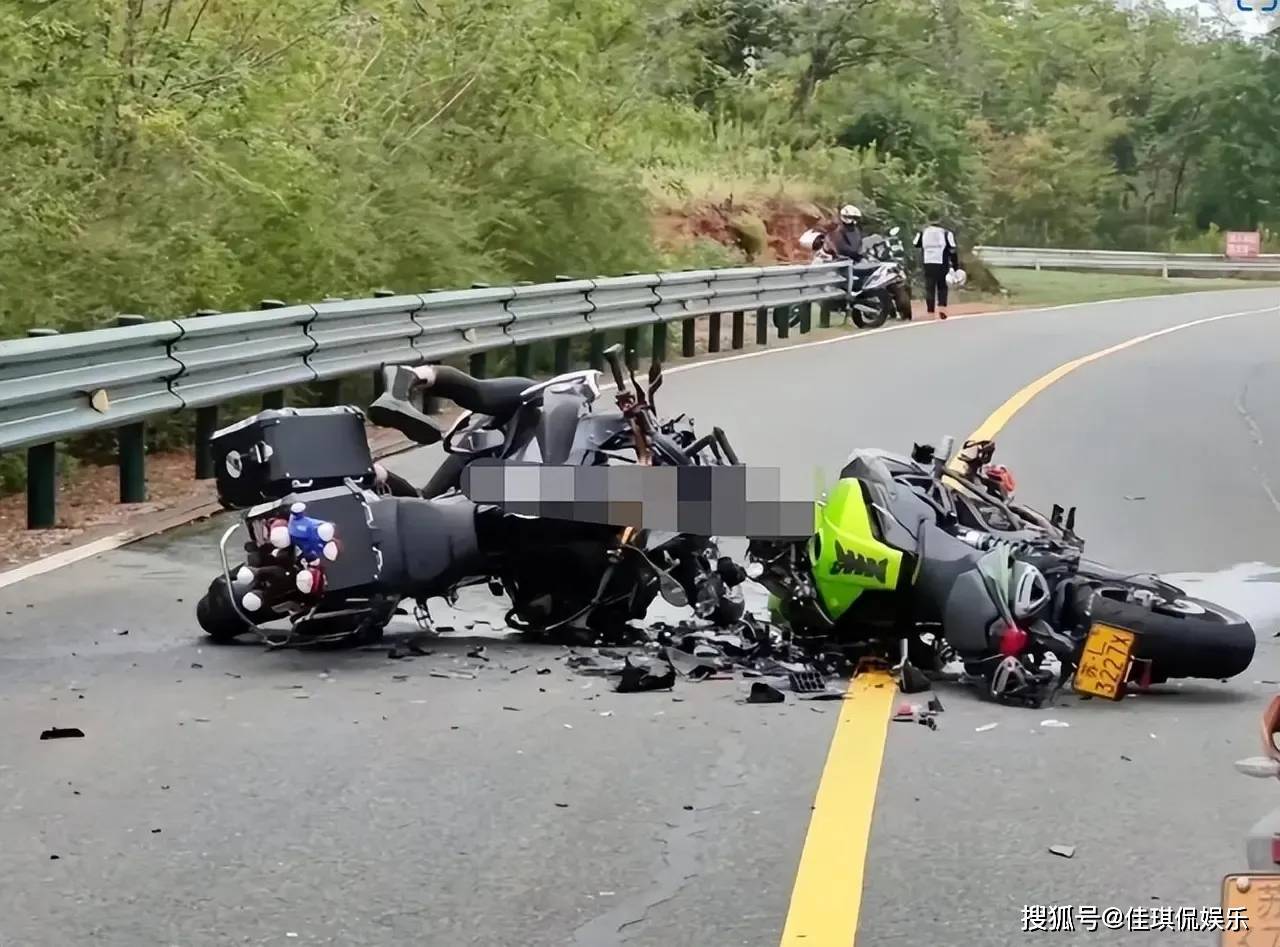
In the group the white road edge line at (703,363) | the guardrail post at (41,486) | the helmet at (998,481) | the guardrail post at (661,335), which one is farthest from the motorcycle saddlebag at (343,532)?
the guardrail post at (661,335)

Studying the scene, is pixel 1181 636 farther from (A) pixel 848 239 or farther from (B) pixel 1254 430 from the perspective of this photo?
(A) pixel 848 239

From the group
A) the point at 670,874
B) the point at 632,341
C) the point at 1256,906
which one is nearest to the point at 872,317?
the point at 632,341

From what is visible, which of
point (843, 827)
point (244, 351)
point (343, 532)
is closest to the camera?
point (843, 827)

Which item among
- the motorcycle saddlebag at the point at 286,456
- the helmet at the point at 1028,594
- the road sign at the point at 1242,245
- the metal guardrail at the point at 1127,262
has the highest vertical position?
the motorcycle saddlebag at the point at 286,456

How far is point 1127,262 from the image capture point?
59562 millimetres

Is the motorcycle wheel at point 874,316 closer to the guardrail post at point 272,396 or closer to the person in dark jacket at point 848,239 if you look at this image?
the person in dark jacket at point 848,239

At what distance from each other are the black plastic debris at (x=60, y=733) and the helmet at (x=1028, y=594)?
10.0 ft

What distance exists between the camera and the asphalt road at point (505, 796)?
496 centimetres

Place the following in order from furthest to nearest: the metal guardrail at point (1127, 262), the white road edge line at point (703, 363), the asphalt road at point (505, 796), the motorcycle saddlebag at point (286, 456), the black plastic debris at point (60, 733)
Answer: the metal guardrail at point (1127, 262) → the white road edge line at point (703, 363) → the motorcycle saddlebag at point (286, 456) → the black plastic debris at point (60, 733) → the asphalt road at point (505, 796)

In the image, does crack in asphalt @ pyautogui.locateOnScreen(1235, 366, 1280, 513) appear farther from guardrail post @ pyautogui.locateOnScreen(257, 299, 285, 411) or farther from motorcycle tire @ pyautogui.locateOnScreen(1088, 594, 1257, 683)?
guardrail post @ pyautogui.locateOnScreen(257, 299, 285, 411)

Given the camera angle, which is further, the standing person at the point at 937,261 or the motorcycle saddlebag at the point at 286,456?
the standing person at the point at 937,261

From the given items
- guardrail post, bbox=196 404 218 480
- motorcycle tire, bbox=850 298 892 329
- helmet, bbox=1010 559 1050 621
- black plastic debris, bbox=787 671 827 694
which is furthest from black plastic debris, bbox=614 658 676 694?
motorcycle tire, bbox=850 298 892 329

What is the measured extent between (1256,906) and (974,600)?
3401mm

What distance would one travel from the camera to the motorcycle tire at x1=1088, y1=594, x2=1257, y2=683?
693cm
